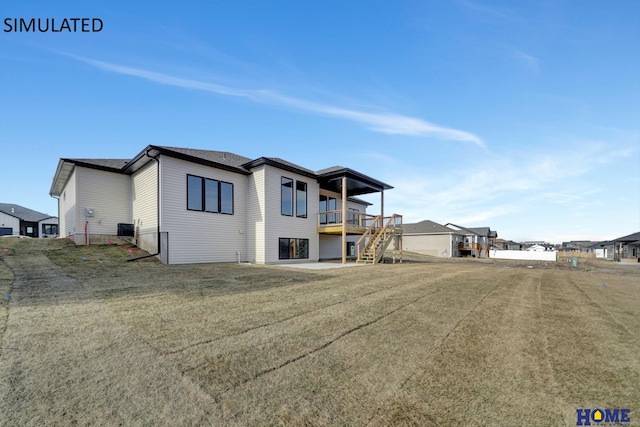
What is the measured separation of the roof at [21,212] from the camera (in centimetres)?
3275

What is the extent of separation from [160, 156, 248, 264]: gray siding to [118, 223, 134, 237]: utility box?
4304 millimetres

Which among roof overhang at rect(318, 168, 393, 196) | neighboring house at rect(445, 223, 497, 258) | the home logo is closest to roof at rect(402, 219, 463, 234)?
neighboring house at rect(445, 223, 497, 258)

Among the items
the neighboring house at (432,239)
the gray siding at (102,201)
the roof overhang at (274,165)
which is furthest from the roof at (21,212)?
the neighboring house at (432,239)

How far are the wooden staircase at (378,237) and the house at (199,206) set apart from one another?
0.31 feet

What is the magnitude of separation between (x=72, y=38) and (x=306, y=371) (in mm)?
12087

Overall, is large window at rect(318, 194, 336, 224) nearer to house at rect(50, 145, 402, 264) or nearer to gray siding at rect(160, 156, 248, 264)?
house at rect(50, 145, 402, 264)

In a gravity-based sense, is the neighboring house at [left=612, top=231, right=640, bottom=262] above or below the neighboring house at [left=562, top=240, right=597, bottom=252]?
above

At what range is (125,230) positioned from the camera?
14.3 meters

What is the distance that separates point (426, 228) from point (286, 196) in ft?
104

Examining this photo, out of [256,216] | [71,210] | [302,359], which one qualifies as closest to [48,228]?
[71,210]

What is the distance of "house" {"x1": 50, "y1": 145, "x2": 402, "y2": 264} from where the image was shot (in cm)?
1198

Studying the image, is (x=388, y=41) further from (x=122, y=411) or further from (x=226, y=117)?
(x=122, y=411)

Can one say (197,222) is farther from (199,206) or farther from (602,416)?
(602,416)

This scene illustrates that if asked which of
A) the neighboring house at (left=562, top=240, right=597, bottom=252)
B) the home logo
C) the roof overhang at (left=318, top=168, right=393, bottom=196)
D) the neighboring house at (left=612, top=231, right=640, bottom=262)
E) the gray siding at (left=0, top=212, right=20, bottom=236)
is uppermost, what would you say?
the roof overhang at (left=318, top=168, right=393, bottom=196)
